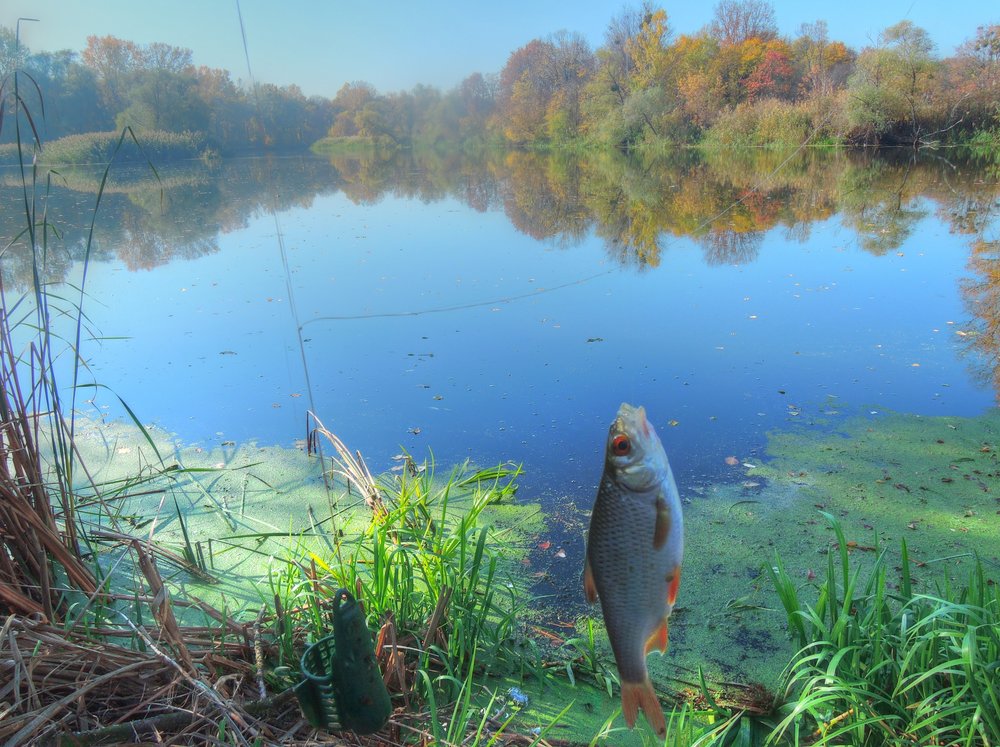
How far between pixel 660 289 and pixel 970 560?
4353mm

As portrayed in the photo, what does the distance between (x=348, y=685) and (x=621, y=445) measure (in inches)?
36.1

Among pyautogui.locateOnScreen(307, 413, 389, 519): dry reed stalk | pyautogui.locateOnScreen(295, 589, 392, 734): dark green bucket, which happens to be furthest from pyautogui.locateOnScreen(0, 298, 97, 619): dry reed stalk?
pyautogui.locateOnScreen(307, 413, 389, 519): dry reed stalk

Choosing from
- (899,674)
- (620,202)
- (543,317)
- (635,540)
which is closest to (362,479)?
(899,674)

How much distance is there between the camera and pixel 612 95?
12.4 metres

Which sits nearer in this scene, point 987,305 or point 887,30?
point 987,305

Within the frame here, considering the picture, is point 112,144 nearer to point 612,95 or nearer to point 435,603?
point 435,603

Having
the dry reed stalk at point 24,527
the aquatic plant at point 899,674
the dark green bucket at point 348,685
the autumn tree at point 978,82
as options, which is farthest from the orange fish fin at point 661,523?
the autumn tree at point 978,82

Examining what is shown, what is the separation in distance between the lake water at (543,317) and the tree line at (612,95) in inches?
55.7

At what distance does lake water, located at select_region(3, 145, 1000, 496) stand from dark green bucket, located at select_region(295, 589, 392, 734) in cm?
130

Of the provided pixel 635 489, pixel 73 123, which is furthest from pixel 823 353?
pixel 73 123

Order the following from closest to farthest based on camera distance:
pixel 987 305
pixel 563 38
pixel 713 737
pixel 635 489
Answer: pixel 635 489
pixel 713 737
pixel 987 305
pixel 563 38

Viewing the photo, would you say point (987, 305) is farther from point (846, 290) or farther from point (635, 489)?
point (635, 489)

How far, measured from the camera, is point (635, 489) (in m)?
0.91

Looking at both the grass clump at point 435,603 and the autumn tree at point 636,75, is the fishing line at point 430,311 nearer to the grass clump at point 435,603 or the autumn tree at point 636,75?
the grass clump at point 435,603
